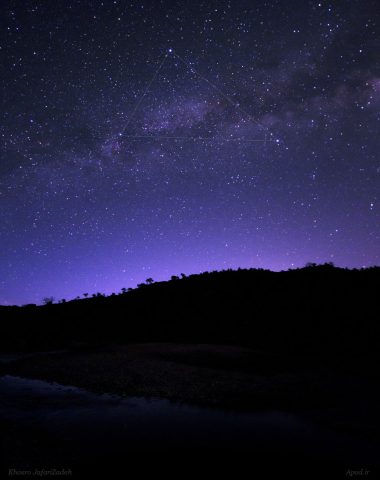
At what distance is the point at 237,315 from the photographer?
2412 cm

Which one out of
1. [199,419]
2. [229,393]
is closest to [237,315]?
[229,393]

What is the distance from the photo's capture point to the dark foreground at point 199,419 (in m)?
5.63

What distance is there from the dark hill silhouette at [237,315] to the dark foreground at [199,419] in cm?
424

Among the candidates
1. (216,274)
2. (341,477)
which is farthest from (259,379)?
(216,274)

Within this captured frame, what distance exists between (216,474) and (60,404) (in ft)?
20.0

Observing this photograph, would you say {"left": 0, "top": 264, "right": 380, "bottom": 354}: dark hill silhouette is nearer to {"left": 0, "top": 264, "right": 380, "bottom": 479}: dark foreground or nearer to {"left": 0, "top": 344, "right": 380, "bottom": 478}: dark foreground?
{"left": 0, "top": 264, "right": 380, "bottom": 479}: dark foreground

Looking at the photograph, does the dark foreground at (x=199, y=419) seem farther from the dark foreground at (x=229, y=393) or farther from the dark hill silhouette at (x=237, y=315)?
the dark hill silhouette at (x=237, y=315)

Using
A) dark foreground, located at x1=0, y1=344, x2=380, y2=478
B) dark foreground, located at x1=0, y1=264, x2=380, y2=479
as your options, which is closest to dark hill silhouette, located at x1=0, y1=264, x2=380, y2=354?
dark foreground, located at x1=0, y1=264, x2=380, y2=479

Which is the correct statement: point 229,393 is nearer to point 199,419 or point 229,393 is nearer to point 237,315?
point 199,419

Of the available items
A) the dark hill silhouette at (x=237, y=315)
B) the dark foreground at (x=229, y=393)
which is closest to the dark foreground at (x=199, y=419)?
the dark foreground at (x=229, y=393)

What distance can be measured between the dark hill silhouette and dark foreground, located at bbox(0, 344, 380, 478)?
4.24 meters

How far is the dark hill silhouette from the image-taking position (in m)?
18.6

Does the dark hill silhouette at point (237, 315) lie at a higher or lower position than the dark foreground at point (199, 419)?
higher

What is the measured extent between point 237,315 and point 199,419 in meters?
16.7
